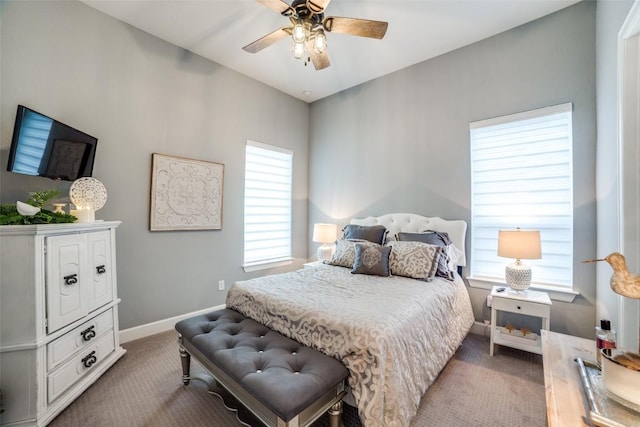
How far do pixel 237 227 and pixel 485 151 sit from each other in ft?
10.5

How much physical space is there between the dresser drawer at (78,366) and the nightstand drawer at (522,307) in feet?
11.0

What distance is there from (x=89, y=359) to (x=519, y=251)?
3565 millimetres

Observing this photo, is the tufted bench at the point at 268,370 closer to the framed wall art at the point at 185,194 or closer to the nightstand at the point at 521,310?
the framed wall art at the point at 185,194

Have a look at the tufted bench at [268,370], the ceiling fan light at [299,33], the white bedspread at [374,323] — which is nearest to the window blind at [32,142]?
the tufted bench at [268,370]

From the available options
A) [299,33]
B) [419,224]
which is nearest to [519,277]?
[419,224]

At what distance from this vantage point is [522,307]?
2.34 m

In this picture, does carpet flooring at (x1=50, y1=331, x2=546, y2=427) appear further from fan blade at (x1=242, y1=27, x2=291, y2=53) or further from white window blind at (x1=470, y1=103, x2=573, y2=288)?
fan blade at (x1=242, y1=27, x2=291, y2=53)

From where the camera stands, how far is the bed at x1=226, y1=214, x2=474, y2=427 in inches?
56.6

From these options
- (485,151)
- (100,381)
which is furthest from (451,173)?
(100,381)

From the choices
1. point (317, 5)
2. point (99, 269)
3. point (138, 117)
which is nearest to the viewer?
point (317, 5)

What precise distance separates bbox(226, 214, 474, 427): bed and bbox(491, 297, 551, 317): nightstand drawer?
0.30 m

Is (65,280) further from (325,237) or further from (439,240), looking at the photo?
(439,240)

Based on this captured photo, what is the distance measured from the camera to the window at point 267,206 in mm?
3895

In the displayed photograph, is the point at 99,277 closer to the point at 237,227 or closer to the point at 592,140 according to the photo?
the point at 237,227
